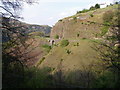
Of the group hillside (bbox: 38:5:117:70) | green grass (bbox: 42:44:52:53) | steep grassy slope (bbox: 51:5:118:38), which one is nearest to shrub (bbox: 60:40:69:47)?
hillside (bbox: 38:5:117:70)

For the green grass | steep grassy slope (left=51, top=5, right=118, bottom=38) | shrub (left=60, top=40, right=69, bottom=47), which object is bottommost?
the green grass

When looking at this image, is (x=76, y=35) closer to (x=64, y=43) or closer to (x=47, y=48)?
(x=64, y=43)

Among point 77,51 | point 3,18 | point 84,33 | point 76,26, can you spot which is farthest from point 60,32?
point 3,18

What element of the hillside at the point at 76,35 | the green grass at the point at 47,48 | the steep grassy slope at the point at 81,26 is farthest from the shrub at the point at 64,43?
the steep grassy slope at the point at 81,26

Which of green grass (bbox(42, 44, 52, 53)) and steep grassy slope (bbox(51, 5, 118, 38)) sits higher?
steep grassy slope (bbox(51, 5, 118, 38))

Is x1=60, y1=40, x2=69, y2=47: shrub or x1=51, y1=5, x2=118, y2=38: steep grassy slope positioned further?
x1=51, y1=5, x2=118, y2=38: steep grassy slope

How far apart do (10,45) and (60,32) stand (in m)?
32.5

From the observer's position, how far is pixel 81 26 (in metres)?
33.6

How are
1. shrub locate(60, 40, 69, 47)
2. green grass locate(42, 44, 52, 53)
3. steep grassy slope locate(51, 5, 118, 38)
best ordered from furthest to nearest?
green grass locate(42, 44, 52, 53) → steep grassy slope locate(51, 5, 118, 38) → shrub locate(60, 40, 69, 47)

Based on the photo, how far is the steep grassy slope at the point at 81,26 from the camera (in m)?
31.1

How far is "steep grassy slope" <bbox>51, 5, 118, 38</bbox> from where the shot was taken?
102 ft

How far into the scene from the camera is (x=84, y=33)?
3231cm

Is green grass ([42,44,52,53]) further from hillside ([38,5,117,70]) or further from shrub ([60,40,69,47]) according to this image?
shrub ([60,40,69,47])

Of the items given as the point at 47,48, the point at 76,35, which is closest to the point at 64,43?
the point at 47,48
